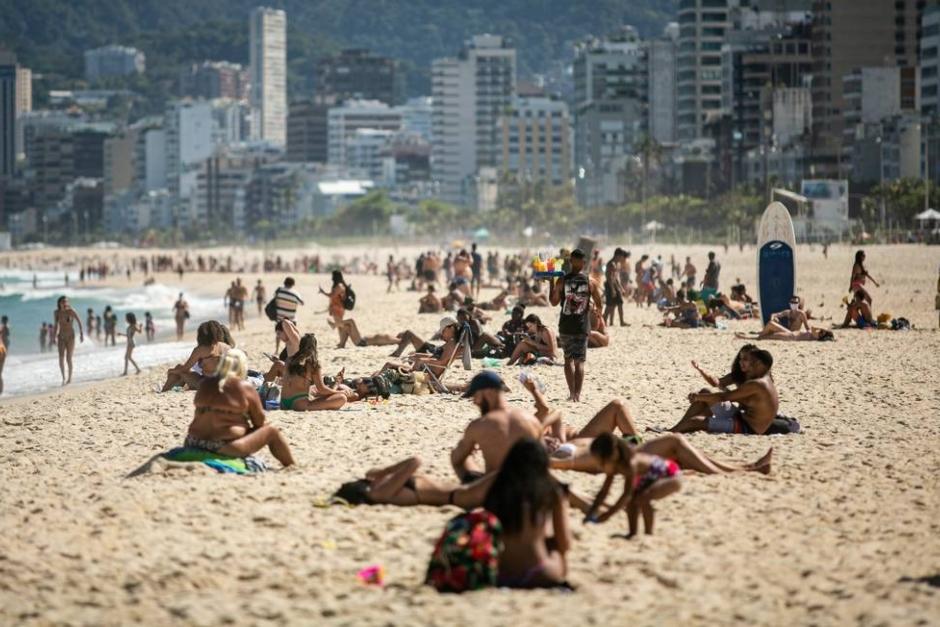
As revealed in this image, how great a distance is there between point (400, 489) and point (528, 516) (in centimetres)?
175

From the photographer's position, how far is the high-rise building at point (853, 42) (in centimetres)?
10412

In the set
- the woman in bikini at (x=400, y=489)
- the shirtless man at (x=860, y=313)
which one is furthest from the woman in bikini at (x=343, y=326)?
the woman in bikini at (x=400, y=489)

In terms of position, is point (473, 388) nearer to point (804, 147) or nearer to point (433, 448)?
point (433, 448)

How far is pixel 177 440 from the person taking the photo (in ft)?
38.2

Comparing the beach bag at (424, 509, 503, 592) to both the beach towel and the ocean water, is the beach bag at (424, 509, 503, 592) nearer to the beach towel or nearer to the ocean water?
the beach towel

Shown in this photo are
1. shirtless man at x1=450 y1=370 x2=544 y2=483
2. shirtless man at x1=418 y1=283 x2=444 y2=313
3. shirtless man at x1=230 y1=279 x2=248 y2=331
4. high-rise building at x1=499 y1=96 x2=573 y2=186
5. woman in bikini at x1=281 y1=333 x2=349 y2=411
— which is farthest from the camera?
high-rise building at x1=499 y1=96 x2=573 y2=186

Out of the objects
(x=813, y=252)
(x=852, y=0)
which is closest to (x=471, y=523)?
(x=813, y=252)

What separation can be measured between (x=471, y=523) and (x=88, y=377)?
18.0 metres

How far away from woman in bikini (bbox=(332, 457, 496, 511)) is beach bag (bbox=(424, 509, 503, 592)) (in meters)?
1.35

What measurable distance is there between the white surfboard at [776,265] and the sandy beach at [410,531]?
7212 millimetres

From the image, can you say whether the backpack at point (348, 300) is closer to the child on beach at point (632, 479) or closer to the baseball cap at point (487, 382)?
the baseball cap at point (487, 382)

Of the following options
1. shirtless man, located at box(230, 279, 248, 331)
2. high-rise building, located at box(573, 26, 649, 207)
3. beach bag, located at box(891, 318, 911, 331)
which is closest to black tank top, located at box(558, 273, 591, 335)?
beach bag, located at box(891, 318, 911, 331)

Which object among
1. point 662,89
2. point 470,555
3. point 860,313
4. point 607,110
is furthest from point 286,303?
point 607,110

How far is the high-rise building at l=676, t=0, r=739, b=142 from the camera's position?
126875 millimetres
